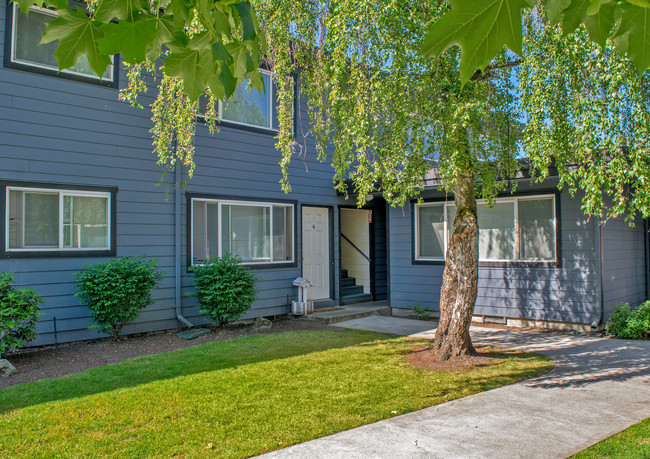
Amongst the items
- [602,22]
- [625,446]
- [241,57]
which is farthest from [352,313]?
[602,22]

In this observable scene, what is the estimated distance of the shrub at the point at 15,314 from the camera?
612 centimetres

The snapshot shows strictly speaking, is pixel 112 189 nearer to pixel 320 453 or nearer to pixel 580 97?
pixel 320 453

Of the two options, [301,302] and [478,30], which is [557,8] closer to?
[478,30]

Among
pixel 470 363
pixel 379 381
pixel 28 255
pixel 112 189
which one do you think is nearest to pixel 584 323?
pixel 470 363

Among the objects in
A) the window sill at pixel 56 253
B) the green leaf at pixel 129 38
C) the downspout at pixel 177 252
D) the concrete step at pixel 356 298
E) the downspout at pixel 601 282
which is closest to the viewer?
the green leaf at pixel 129 38

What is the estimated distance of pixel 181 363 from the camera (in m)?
6.42

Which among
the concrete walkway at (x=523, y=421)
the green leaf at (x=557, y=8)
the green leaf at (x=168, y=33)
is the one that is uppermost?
the green leaf at (x=168, y=33)

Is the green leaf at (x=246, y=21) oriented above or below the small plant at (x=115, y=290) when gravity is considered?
above

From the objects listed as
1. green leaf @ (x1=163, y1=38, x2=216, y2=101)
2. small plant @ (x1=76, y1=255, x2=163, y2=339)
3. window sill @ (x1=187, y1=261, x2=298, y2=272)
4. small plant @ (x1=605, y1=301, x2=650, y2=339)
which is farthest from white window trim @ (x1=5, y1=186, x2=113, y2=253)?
small plant @ (x1=605, y1=301, x2=650, y2=339)

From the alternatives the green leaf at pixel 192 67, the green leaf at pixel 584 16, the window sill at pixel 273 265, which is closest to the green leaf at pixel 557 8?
the green leaf at pixel 584 16

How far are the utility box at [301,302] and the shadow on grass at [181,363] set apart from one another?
60.6 inches

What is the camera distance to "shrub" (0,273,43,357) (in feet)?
20.1

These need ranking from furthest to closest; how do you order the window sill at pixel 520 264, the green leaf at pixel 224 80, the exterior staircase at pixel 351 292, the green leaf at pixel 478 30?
the exterior staircase at pixel 351 292, the window sill at pixel 520 264, the green leaf at pixel 224 80, the green leaf at pixel 478 30

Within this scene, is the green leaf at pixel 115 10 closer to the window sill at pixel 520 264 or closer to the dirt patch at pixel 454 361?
the dirt patch at pixel 454 361
